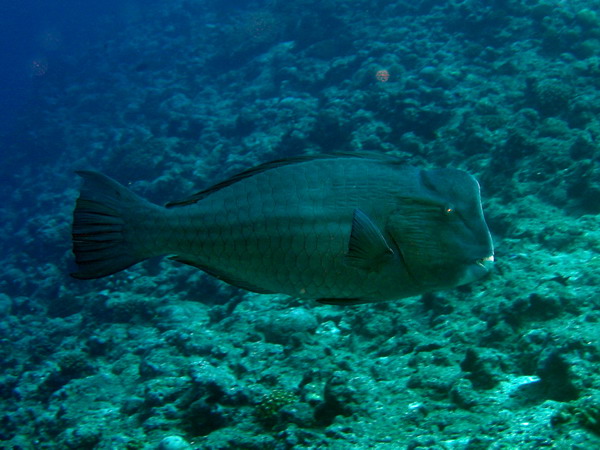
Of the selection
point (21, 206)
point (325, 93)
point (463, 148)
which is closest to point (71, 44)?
point (21, 206)

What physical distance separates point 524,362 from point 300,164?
288cm

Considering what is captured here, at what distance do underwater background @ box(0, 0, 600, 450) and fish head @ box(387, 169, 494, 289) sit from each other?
431 mm

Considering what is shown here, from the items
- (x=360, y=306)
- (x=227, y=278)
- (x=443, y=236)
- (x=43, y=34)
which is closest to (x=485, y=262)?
(x=443, y=236)

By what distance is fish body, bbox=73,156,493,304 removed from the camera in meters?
1.80

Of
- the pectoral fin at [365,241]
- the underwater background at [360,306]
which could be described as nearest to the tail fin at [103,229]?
the pectoral fin at [365,241]

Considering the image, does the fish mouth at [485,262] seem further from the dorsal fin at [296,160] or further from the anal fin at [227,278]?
the anal fin at [227,278]

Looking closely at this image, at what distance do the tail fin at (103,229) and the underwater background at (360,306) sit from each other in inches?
59.2

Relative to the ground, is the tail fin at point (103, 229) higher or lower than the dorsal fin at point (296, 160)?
lower

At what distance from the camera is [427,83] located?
1060 centimetres

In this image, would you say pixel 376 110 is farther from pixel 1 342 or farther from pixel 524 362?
pixel 1 342

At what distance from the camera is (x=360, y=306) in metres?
5.19

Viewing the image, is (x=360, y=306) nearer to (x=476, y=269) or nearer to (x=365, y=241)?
(x=476, y=269)

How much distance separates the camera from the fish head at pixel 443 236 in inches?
70.6

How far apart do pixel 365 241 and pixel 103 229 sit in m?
1.36
